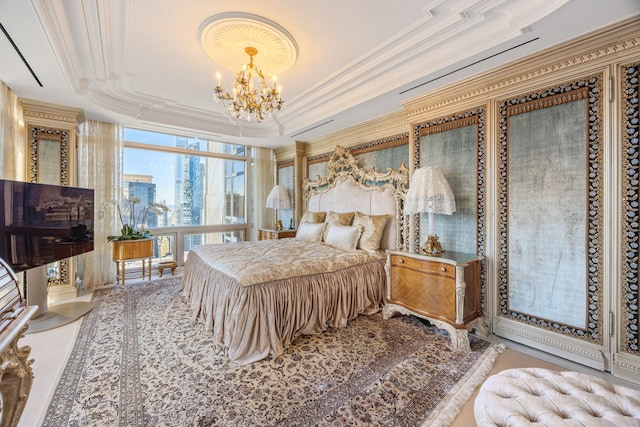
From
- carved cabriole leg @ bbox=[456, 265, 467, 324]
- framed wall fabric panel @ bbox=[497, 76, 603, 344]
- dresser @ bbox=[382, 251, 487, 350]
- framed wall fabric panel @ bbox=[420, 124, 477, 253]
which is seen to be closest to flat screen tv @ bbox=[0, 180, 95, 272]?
dresser @ bbox=[382, 251, 487, 350]

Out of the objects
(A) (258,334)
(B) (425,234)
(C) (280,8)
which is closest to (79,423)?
(A) (258,334)

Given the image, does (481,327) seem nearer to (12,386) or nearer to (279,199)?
(12,386)

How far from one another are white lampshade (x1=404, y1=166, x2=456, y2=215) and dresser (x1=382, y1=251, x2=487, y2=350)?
49 cm

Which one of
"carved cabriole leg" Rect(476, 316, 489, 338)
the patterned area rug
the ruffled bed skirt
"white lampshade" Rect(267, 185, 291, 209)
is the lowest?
the patterned area rug

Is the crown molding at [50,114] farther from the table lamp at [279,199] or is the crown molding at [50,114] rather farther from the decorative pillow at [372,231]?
the decorative pillow at [372,231]

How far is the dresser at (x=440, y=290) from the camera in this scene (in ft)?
7.77

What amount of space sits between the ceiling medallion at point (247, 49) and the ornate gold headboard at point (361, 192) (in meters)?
1.90

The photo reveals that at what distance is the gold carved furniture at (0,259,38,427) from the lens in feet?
3.40

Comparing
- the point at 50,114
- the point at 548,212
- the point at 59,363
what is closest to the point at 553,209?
the point at 548,212

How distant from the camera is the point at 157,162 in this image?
487 centimetres

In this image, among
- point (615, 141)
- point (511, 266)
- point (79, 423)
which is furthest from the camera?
point (511, 266)

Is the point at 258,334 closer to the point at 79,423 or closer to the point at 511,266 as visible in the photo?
the point at 79,423

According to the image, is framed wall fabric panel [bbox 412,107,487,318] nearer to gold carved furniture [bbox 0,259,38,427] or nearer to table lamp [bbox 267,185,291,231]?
table lamp [bbox 267,185,291,231]

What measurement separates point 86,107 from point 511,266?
219 inches
